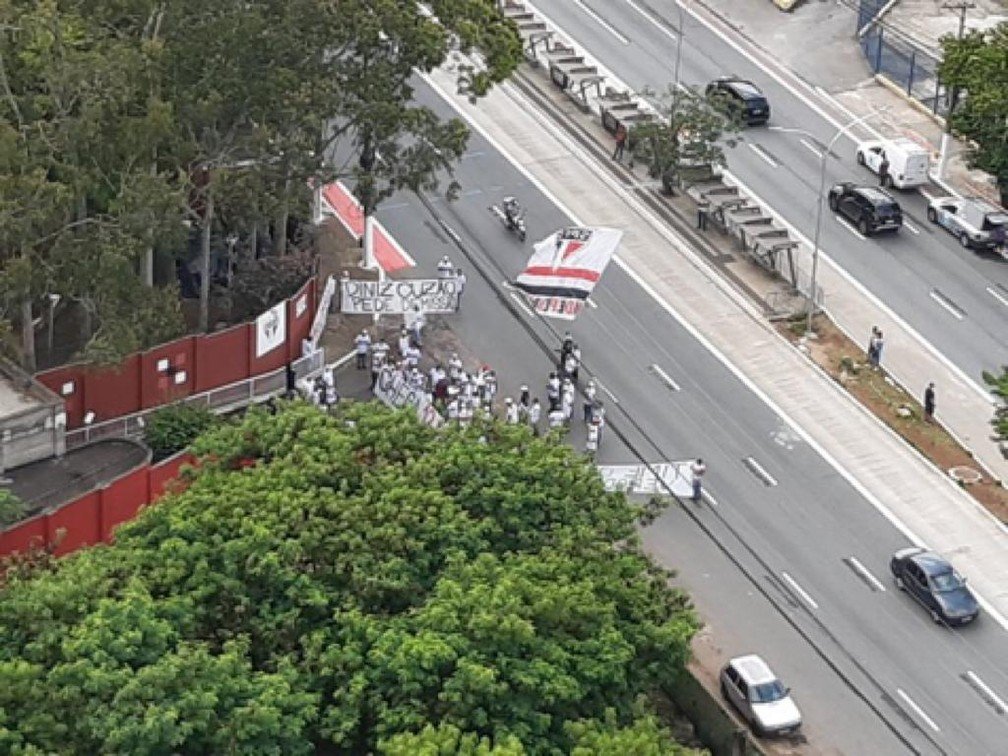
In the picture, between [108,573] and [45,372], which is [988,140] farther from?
[108,573]

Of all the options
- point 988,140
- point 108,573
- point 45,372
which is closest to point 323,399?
point 45,372

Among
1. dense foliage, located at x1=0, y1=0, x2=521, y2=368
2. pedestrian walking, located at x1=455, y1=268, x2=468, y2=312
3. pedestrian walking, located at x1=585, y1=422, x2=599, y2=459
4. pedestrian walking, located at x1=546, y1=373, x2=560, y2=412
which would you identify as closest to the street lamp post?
pedestrian walking, located at x1=546, y1=373, x2=560, y2=412

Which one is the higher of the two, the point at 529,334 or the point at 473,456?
the point at 473,456

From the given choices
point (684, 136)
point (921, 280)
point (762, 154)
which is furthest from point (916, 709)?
Result: point (762, 154)

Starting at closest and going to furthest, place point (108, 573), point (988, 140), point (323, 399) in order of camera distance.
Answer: point (108, 573)
point (323, 399)
point (988, 140)

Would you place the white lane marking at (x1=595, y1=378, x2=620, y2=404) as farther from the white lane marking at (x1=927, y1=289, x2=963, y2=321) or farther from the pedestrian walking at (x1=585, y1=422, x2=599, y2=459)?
the white lane marking at (x1=927, y1=289, x2=963, y2=321)

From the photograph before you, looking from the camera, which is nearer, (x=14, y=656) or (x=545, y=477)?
(x=14, y=656)

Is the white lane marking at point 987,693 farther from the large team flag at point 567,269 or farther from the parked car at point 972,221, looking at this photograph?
the parked car at point 972,221

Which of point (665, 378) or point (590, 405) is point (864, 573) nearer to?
point (590, 405)
